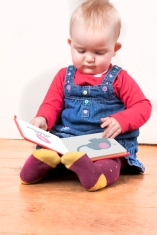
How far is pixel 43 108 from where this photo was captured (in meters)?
1.36

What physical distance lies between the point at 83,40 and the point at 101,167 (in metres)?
0.39

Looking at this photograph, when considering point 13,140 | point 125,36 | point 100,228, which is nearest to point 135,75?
point 125,36

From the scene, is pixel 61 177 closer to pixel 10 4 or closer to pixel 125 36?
pixel 125 36

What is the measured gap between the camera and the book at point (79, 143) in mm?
1121

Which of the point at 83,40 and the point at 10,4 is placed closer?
the point at 83,40

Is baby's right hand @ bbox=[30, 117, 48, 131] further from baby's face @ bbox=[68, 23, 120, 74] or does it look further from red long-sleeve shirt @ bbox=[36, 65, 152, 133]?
baby's face @ bbox=[68, 23, 120, 74]

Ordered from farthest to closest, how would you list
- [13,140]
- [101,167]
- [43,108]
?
[13,140], [43,108], [101,167]

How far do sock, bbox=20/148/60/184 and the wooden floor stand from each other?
3 cm

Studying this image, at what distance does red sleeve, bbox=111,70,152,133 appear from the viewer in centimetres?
124

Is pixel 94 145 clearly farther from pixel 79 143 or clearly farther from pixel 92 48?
pixel 92 48

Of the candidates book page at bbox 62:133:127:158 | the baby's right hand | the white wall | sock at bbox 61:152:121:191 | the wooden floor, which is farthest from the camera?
the white wall

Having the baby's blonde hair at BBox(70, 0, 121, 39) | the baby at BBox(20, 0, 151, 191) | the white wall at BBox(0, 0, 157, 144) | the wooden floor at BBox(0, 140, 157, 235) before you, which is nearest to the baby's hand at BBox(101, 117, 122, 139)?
the baby at BBox(20, 0, 151, 191)

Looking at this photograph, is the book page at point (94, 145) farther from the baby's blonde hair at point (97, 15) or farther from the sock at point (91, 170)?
the baby's blonde hair at point (97, 15)

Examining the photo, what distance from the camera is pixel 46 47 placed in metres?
1.66
